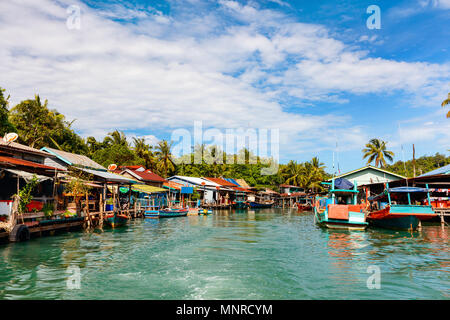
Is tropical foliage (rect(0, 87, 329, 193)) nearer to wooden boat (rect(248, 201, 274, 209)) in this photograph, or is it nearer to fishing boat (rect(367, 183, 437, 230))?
wooden boat (rect(248, 201, 274, 209))

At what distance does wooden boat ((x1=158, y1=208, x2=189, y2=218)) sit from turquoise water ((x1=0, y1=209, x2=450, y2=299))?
1723 cm

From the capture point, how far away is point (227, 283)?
1023cm

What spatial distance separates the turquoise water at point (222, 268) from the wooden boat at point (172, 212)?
56.5 ft

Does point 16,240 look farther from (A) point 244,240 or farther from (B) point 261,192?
(B) point 261,192

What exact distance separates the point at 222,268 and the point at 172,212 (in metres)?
27.0

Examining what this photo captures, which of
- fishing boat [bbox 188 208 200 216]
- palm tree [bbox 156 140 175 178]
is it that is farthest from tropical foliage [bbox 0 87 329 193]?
fishing boat [bbox 188 208 200 216]

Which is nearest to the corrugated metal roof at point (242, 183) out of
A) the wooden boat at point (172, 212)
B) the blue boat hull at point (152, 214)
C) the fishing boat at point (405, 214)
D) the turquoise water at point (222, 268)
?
the wooden boat at point (172, 212)

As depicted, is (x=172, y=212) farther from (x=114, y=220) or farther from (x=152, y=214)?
(x=114, y=220)

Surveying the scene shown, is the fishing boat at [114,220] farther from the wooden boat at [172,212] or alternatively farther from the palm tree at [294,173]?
the palm tree at [294,173]

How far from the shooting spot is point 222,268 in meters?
12.1

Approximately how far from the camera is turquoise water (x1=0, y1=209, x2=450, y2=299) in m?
9.28

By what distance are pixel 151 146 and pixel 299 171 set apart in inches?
1573

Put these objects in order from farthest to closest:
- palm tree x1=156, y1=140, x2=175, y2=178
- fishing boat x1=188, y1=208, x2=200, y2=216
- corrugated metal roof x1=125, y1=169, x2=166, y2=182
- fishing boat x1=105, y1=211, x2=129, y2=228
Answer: palm tree x1=156, y1=140, x2=175, y2=178 < fishing boat x1=188, y1=208, x2=200, y2=216 < corrugated metal roof x1=125, y1=169, x2=166, y2=182 < fishing boat x1=105, y1=211, x2=129, y2=228
